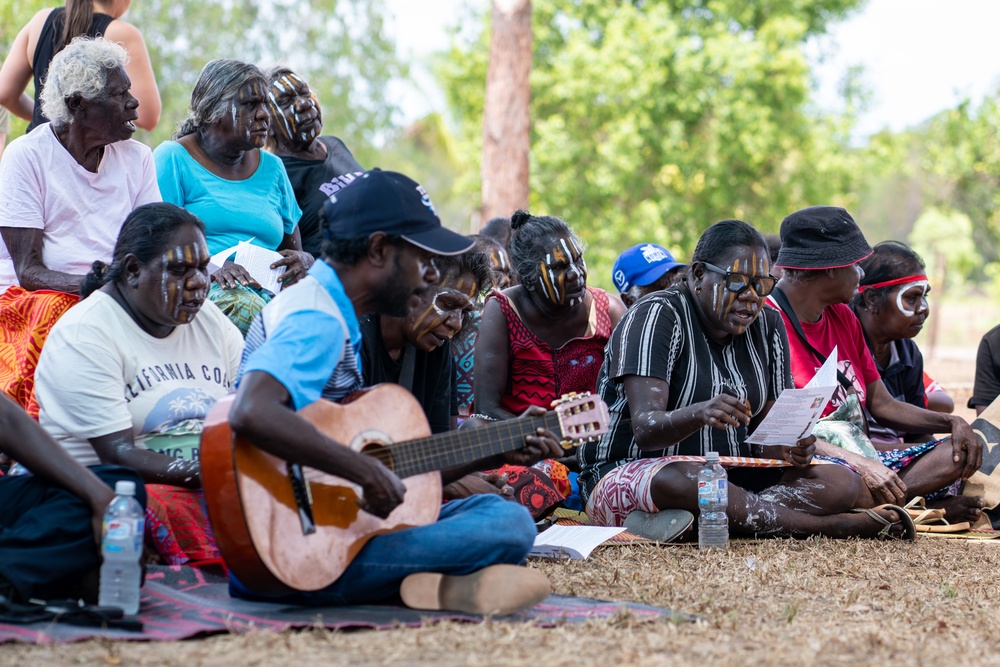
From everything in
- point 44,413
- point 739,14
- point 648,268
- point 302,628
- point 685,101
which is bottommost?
point 302,628

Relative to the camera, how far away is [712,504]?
510 cm

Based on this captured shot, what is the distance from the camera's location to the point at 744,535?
5.44 meters

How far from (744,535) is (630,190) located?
676 inches

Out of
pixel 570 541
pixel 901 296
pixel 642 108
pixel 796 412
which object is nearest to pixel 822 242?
pixel 901 296

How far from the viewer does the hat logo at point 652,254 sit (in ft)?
23.5

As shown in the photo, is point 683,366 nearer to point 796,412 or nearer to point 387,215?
point 796,412

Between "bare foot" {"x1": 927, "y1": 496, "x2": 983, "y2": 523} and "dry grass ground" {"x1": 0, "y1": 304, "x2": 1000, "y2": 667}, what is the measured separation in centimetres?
117

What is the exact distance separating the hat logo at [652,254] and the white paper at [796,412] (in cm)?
212

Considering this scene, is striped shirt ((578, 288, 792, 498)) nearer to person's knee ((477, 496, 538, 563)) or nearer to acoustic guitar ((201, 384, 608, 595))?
acoustic guitar ((201, 384, 608, 595))

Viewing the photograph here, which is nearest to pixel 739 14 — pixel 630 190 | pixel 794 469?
pixel 630 190

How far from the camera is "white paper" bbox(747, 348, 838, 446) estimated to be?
4895 mm

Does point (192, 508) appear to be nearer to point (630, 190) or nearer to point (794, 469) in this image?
point (794, 469)

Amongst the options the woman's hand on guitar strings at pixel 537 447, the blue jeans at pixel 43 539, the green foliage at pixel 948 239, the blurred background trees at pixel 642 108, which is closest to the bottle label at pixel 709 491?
the woman's hand on guitar strings at pixel 537 447

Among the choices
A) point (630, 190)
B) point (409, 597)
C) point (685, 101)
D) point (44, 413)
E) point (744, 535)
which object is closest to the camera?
point (409, 597)
